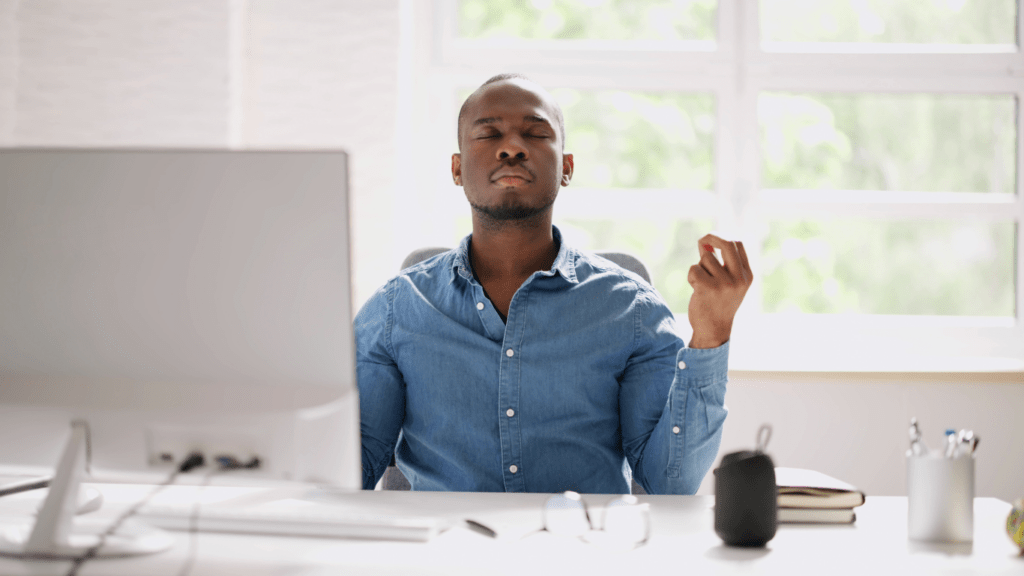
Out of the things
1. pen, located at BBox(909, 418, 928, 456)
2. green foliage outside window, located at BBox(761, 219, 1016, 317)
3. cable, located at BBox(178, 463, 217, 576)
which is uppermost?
green foliage outside window, located at BBox(761, 219, 1016, 317)

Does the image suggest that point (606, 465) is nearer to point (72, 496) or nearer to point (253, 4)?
point (72, 496)

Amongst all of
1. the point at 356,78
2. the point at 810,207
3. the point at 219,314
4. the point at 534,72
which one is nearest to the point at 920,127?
the point at 810,207

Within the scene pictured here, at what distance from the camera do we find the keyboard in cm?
89

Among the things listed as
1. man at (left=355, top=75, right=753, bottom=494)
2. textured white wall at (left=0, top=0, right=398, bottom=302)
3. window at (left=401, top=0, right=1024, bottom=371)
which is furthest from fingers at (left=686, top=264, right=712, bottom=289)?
window at (left=401, top=0, right=1024, bottom=371)

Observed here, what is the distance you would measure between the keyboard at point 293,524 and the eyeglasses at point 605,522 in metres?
0.13

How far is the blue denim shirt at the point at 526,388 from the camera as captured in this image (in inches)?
52.1

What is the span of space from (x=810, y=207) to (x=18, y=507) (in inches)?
91.5

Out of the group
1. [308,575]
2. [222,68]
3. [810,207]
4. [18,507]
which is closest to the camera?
[308,575]

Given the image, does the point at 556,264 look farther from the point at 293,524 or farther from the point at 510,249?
the point at 293,524

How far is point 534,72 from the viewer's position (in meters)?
2.64

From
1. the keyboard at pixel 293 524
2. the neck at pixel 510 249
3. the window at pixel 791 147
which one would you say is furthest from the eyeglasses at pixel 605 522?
the window at pixel 791 147

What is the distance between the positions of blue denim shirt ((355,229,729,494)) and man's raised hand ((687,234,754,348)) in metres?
0.21

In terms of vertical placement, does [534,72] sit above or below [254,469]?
above

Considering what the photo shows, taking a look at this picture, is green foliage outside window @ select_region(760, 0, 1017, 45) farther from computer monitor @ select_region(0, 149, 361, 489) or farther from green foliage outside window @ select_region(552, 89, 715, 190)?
computer monitor @ select_region(0, 149, 361, 489)
